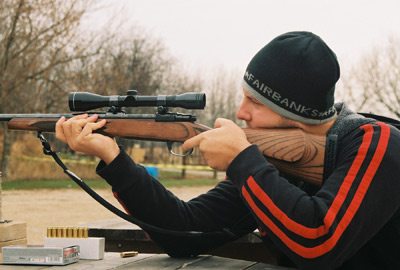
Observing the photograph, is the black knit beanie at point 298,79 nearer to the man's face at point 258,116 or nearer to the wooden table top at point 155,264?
the man's face at point 258,116

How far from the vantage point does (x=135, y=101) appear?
267cm

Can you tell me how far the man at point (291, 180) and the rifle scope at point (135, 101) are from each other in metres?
0.13

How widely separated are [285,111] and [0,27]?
61.7ft

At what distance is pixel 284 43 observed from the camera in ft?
8.03

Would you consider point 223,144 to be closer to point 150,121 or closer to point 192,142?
point 192,142

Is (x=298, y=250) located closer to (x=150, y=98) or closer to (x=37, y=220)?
(x=150, y=98)

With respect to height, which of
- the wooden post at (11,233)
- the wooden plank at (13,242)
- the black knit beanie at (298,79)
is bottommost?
the wooden plank at (13,242)

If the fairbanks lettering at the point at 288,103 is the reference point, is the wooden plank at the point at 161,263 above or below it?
below

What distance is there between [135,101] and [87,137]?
33cm

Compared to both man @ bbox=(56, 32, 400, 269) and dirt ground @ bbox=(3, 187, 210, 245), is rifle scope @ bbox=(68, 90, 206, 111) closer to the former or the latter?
man @ bbox=(56, 32, 400, 269)

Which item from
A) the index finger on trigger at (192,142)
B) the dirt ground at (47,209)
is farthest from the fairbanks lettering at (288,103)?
A: the dirt ground at (47,209)

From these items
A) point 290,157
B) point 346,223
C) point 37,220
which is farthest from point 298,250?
point 37,220

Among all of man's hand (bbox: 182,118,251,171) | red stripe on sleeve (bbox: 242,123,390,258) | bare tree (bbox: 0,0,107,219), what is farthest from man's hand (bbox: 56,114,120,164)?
bare tree (bbox: 0,0,107,219)

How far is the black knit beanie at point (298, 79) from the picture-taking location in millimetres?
2338
